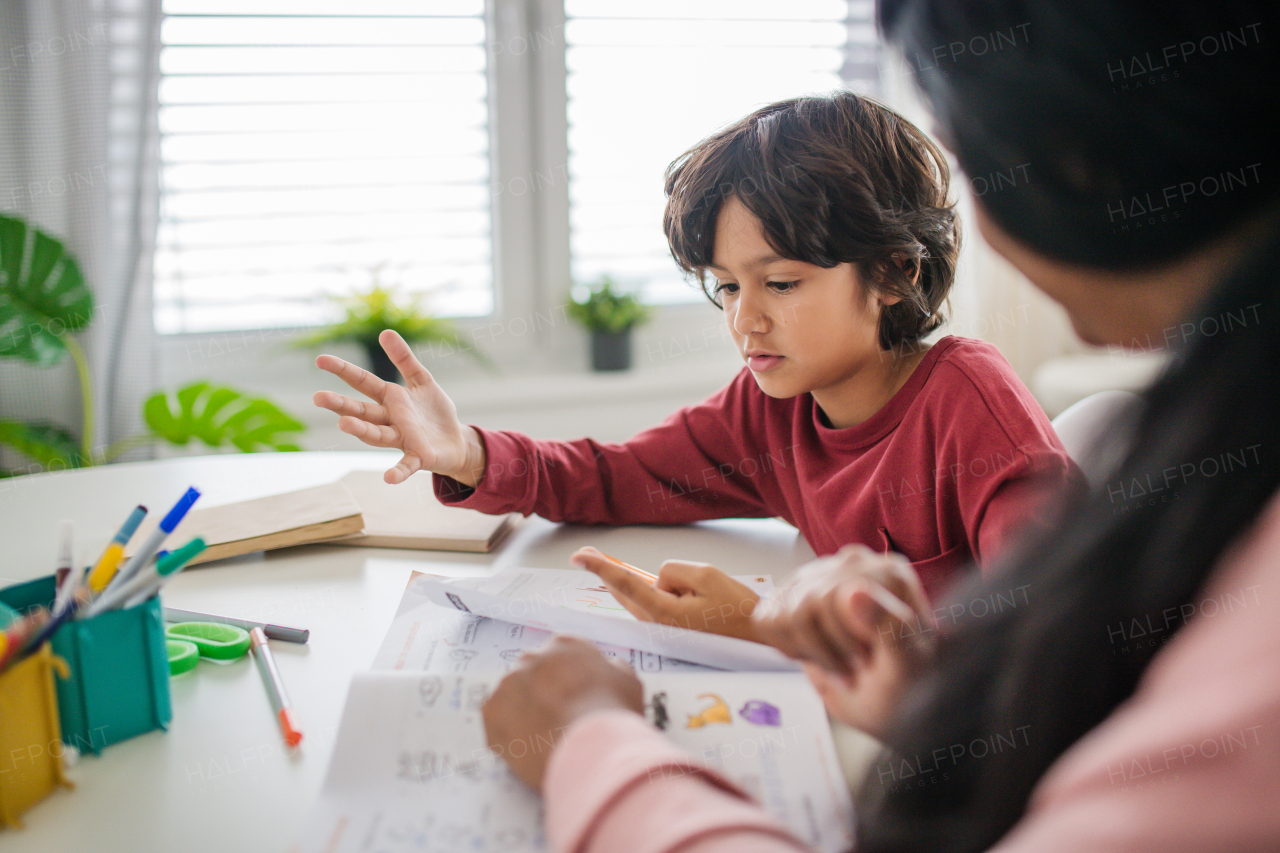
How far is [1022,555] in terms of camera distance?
0.42 meters

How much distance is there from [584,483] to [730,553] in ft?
0.63

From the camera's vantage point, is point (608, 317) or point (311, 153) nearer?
point (311, 153)

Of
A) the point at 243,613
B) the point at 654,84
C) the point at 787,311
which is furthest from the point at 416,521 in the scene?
the point at 654,84

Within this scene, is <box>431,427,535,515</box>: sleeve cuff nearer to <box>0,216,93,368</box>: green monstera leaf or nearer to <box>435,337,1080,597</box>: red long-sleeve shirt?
<box>435,337,1080,597</box>: red long-sleeve shirt

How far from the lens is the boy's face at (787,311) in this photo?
86 cm

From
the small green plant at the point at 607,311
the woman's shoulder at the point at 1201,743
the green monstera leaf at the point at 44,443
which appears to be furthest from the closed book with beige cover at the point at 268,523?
the small green plant at the point at 607,311

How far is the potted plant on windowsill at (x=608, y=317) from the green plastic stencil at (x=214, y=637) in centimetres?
158

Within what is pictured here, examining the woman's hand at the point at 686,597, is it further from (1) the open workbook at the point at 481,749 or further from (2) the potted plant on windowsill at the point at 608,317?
(2) the potted plant on windowsill at the point at 608,317

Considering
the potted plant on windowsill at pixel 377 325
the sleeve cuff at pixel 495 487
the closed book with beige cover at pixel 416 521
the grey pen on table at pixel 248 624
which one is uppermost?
the potted plant on windowsill at pixel 377 325

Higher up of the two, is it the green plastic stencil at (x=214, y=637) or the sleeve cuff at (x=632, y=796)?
the sleeve cuff at (x=632, y=796)

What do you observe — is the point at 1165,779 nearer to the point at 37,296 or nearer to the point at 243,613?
the point at 243,613

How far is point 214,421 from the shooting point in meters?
1.69

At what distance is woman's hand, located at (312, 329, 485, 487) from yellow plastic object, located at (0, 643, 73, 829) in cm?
34

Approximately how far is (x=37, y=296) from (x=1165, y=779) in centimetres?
191
